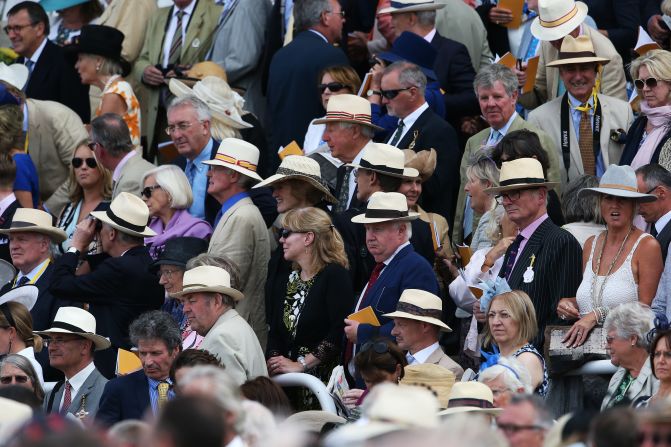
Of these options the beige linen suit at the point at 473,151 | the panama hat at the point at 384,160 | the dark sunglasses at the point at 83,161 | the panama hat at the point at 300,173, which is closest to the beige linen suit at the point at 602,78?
the beige linen suit at the point at 473,151

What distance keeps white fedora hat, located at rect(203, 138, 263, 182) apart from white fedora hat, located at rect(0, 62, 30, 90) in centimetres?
308

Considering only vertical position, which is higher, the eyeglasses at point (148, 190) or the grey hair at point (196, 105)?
the grey hair at point (196, 105)

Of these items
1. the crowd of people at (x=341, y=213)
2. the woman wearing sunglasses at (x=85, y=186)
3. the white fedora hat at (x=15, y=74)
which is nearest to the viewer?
the crowd of people at (x=341, y=213)

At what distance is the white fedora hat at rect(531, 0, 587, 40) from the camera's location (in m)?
11.5

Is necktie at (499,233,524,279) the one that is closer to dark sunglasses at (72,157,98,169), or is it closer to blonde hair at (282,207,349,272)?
blonde hair at (282,207,349,272)

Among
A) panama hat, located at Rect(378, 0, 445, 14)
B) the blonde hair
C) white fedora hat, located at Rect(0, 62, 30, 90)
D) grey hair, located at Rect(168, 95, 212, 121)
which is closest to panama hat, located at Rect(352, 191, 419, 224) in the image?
the blonde hair

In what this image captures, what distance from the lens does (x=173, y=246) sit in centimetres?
1055

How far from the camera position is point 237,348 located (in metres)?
9.26

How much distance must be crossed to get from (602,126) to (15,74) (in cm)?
573

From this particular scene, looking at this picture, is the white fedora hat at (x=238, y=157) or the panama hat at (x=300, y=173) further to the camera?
the white fedora hat at (x=238, y=157)

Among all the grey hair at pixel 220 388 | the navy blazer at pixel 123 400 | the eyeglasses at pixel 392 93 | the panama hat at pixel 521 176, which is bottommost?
the navy blazer at pixel 123 400

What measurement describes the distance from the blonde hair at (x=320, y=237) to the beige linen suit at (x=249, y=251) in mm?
810

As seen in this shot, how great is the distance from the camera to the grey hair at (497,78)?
1110cm

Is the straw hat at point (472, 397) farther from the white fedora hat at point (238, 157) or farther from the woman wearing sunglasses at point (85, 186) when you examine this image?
the woman wearing sunglasses at point (85, 186)
